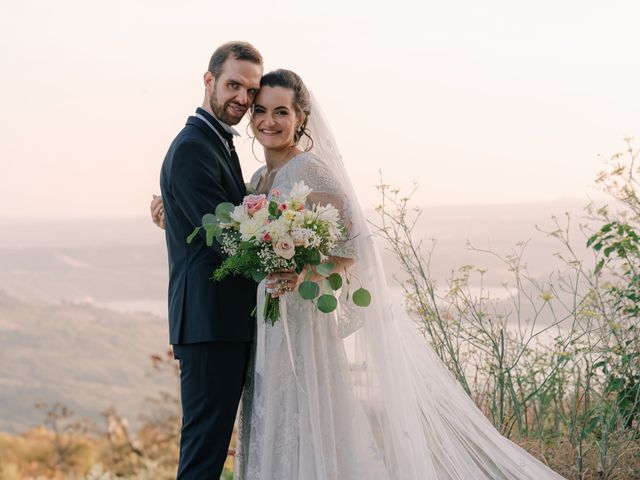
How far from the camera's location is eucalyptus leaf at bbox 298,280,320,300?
3260 millimetres

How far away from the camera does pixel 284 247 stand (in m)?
3.06

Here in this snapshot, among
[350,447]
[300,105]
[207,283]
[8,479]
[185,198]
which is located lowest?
[8,479]

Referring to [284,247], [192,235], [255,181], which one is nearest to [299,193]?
[284,247]

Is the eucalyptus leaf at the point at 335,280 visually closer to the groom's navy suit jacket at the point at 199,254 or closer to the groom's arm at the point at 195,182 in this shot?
the groom's navy suit jacket at the point at 199,254

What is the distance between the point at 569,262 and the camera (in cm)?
504

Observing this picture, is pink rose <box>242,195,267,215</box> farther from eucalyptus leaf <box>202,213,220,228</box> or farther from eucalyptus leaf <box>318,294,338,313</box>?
eucalyptus leaf <box>318,294,338,313</box>

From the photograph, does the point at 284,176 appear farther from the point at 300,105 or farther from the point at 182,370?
the point at 182,370

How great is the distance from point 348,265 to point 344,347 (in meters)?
0.37

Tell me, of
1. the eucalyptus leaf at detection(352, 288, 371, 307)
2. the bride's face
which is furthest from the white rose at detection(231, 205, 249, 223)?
the eucalyptus leaf at detection(352, 288, 371, 307)

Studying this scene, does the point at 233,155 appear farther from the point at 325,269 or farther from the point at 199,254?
the point at 325,269

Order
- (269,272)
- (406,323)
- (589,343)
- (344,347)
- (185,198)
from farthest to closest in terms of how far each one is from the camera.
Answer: (589,343) < (406,323) < (344,347) < (185,198) < (269,272)

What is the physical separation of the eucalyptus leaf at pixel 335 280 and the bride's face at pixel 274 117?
65 cm

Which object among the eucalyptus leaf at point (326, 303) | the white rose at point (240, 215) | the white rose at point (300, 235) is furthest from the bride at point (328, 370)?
the white rose at point (240, 215)

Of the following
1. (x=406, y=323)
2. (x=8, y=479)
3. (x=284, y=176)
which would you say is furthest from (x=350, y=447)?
(x=8, y=479)
